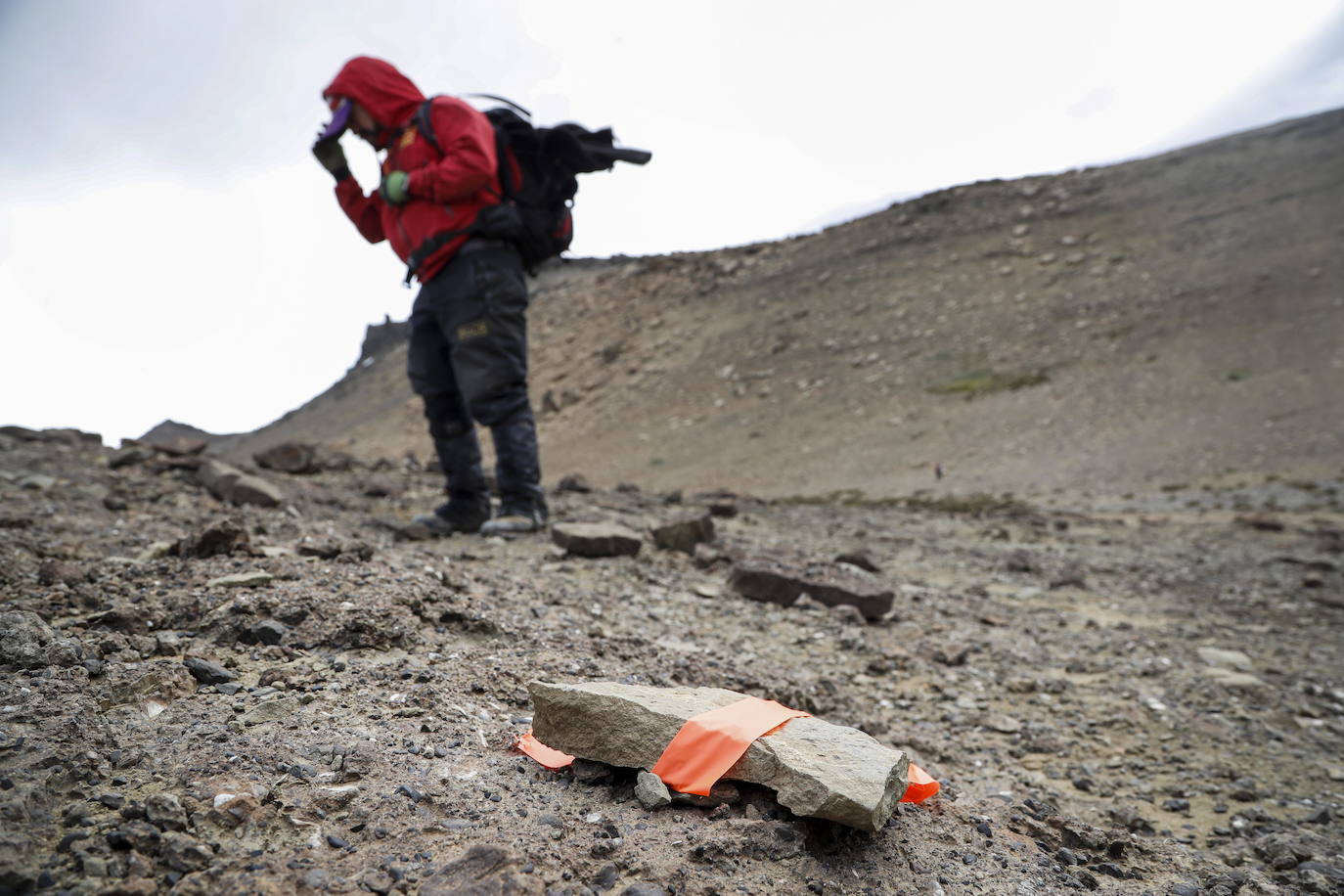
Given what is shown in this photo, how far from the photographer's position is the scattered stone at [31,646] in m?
1.73

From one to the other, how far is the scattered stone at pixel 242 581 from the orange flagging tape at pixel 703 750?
5.32 feet

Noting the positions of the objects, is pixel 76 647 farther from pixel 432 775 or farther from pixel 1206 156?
pixel 1206 156

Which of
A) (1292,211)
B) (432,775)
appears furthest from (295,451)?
(1292,211)

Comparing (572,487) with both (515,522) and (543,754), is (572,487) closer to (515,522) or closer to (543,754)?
(515,522)

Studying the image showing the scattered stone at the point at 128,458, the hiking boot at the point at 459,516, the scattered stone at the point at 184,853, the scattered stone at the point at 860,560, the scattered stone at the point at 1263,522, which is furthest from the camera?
the scattered stone at the point at 1263,522

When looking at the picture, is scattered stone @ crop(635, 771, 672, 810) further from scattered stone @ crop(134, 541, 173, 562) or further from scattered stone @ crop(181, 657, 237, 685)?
scattered stone @ crop(134, 541, 173, 562)

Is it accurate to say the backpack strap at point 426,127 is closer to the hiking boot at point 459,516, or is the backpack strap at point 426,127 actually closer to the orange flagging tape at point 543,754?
the hiking boot at point 459,516

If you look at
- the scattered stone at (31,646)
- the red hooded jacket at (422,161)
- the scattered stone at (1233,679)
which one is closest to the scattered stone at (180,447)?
the red hooded jacket at (422,161)

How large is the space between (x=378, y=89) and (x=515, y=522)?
8.25 feet

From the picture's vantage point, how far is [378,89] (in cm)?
430

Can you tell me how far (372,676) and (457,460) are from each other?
9.38 ft

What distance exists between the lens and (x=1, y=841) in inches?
44.9

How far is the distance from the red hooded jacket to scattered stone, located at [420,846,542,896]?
3488mm

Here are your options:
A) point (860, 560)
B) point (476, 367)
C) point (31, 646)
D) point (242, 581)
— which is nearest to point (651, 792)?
point (31, 646)
